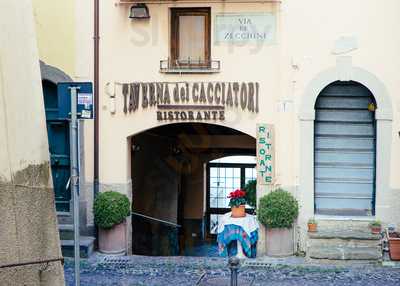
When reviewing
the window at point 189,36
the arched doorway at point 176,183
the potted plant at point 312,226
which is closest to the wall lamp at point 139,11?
the window at point 189,36

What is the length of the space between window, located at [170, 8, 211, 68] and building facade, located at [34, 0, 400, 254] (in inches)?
0.7

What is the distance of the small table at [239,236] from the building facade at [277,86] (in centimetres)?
29

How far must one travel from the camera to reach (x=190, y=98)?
38.6ft

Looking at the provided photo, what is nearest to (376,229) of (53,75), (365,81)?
(365,81)

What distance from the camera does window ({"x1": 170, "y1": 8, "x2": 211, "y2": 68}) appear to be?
1186 centimetres

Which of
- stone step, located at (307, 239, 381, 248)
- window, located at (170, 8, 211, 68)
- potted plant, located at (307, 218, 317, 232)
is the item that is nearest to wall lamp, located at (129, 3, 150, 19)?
window, located at (170, 8, 211, 68)

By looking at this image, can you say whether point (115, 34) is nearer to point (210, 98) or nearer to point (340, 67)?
point (210, 98)

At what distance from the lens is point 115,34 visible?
11906 mm

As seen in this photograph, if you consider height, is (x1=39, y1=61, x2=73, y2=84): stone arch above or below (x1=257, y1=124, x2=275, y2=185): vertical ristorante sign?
above

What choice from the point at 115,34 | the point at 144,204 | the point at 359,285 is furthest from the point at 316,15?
the point at 144,204

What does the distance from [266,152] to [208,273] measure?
235cm

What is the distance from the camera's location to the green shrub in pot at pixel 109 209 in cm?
1166

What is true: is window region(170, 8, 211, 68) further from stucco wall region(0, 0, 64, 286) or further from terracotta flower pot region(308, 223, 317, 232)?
stucco wall region(0, 0, 64, 286)

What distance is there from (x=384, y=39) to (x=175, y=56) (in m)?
3.55
